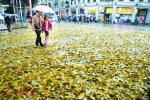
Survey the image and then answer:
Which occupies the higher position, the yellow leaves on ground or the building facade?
the building facade

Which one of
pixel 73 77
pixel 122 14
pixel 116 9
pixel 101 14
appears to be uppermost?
pixel 116 9

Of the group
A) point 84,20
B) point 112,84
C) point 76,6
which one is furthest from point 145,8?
point 112,84

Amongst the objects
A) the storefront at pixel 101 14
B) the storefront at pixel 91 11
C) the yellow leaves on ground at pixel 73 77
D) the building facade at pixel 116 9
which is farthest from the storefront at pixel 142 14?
the yellow leaves on ground at pixel 73 77

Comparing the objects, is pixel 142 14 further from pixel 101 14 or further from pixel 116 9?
pixel 101 14

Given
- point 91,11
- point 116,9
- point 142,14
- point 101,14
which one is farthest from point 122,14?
point 91,11

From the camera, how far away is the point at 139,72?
5.31m

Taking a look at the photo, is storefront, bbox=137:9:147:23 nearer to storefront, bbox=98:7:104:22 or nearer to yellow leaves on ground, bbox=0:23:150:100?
storefront, bbox=98:7:104:22

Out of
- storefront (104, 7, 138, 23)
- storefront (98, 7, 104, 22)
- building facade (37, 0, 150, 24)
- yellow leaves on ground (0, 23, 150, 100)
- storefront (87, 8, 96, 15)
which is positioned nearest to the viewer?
yellow leaves on ground (0, 23, 150, 100)

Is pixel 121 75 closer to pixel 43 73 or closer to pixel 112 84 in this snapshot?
pixel 112 84

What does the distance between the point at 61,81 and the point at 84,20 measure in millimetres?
39146

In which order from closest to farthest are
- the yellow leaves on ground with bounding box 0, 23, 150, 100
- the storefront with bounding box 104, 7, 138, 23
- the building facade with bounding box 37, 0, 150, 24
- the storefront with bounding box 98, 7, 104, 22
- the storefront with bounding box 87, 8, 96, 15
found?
the yellow leaves on ground with bounding box 0, 23, 150, 100 < the building facade with bounding box 37, 0, 150, 24 < the storefront with bounding box 104, 7, 138, 23 < the storefront with bounding box 98, 7, 104, 22 < the storefront with bounding box 87, 8, 96, 15

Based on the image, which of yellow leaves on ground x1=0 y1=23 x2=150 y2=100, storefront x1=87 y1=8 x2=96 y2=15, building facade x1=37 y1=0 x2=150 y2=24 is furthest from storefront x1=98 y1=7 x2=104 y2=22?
yellow leaves on ground x1=0 y1=23 x2=150 y2=100

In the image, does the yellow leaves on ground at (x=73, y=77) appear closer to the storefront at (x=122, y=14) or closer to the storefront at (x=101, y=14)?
the storefront at (x=122, y=14)

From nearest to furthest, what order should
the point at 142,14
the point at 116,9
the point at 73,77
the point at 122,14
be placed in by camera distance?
the point at 73,77 < the point at 142,14 < the point at 122,14 < the point at 116,9
